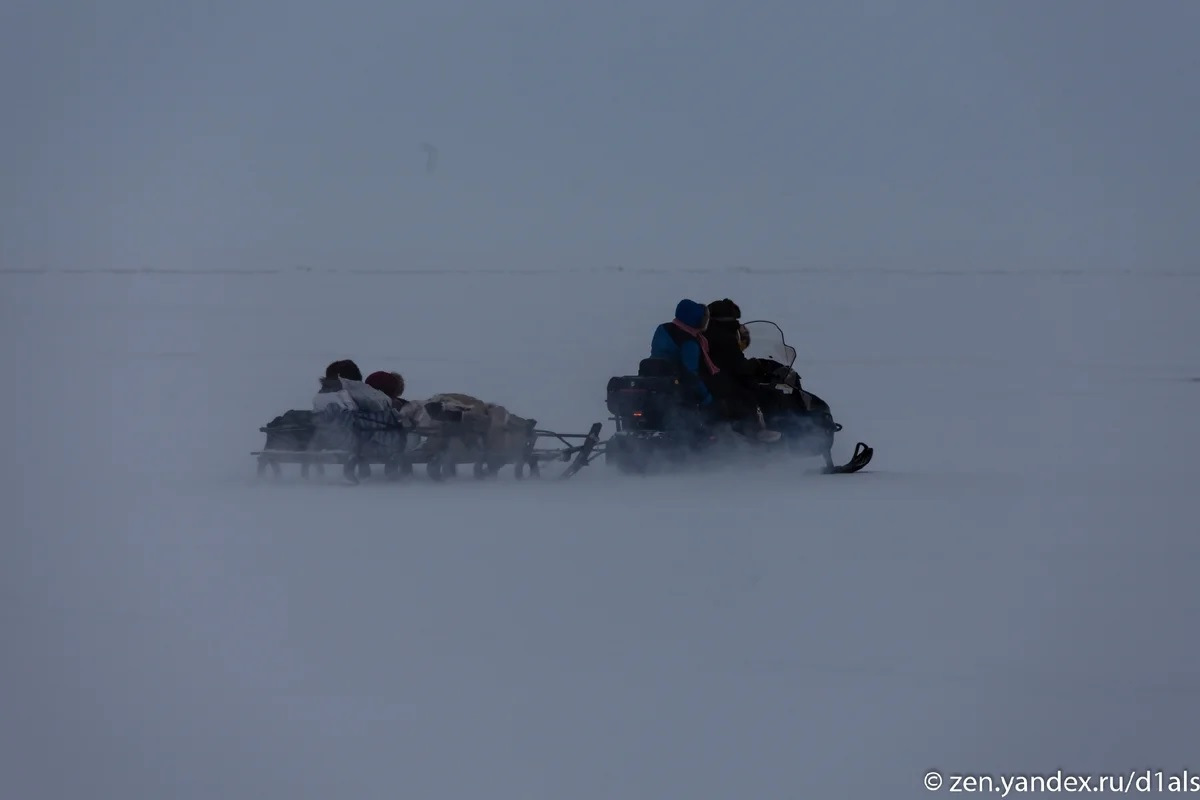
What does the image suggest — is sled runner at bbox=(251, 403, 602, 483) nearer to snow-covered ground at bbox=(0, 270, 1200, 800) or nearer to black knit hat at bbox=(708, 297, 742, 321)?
snow-covered ground at bbox=(0, 270, 1200, 800)

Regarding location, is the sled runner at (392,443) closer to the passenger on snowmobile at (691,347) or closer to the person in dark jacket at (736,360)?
the passenger on snowmobile at (691,347)

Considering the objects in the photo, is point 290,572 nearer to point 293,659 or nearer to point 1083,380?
point 293,659

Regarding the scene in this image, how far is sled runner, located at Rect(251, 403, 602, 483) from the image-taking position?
33.4 feet

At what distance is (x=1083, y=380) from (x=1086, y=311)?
14.1 m

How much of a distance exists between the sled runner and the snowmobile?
34 centimetres

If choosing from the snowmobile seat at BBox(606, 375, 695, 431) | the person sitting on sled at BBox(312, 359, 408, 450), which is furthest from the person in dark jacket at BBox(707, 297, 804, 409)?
the person sitting on sled at BBox(312, 359, 408, 450)

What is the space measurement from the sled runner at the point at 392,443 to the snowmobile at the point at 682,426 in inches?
13.4

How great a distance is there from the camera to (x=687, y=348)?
36.8 feet

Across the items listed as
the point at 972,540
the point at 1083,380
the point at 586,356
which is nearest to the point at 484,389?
the point at 586,356

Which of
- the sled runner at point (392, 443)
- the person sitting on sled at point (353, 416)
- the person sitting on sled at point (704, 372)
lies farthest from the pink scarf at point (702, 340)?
the person sitting on sled at point (353, 416)

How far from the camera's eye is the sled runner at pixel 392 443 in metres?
10.2

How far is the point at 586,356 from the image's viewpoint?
2486 centimetres

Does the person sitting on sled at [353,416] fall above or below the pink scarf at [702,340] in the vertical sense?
below

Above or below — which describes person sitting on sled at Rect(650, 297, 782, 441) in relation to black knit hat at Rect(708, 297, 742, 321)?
below
